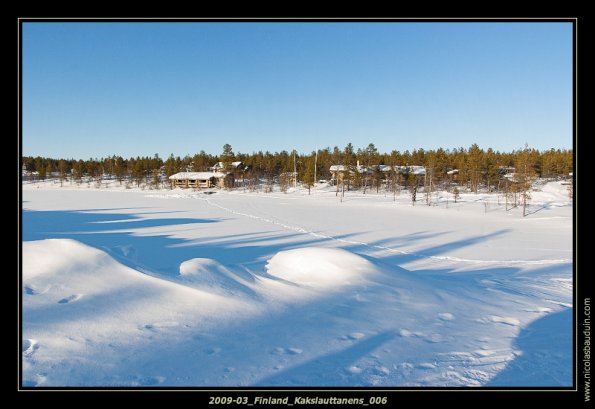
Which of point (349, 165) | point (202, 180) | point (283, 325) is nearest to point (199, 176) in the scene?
point (202, 180)

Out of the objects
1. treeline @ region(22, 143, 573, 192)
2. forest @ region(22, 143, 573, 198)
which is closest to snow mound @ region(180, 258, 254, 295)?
forest @ region(22, 143, 573, 198)

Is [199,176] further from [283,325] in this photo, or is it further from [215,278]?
[283,325]

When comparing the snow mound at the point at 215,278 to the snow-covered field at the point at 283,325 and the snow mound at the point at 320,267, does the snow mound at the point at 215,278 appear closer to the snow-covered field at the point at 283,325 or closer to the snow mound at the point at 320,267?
the snow-covered field at the point at 283,325

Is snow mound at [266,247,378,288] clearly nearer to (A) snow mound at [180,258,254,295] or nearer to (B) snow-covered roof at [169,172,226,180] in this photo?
(A) snow mound at [180,258,254,295]

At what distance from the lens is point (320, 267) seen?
603cm

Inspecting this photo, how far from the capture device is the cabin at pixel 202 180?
224 feet

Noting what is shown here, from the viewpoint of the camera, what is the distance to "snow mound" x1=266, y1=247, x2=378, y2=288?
5.66 m

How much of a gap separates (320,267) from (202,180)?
68281mm

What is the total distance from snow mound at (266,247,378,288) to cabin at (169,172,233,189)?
209 feet

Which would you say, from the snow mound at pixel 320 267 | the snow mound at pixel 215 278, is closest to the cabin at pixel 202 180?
the snow mound at pixel 320 267

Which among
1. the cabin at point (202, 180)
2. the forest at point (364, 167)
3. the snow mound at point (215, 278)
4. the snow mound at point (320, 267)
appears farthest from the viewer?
the cabin at point (202, 180)

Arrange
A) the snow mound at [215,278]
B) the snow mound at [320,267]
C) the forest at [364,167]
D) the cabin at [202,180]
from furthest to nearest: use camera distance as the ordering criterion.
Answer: the cabin at [202,180] → the forest at [364,167] → the snow mound at [320,267] → the snow mound at [215,278]

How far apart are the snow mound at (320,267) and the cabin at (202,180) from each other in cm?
6361
